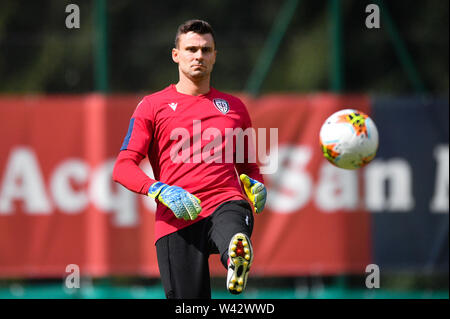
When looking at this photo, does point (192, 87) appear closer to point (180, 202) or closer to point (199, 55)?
point (199, 55)

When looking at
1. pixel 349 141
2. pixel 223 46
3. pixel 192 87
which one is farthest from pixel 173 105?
pixel 223 46

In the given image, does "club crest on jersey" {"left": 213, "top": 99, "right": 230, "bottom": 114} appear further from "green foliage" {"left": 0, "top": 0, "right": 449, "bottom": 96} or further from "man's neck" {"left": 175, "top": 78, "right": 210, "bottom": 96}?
"green foliage" {"left": 0, "top": 0, "right": 449, "bottom": 96}

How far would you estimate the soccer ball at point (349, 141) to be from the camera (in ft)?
22.0

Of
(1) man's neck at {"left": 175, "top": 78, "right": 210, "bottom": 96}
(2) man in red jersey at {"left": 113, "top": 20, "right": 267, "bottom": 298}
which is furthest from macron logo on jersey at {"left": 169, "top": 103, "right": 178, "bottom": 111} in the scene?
(1) man's neck at {"left": 175, "top": 78, "right": 210, "bottom": 96}

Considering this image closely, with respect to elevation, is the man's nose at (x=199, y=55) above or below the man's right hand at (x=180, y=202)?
above

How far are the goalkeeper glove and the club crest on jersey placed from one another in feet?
1.49

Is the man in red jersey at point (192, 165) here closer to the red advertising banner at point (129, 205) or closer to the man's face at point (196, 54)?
the man's face at point (196, 54)

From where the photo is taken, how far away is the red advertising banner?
34.6ft

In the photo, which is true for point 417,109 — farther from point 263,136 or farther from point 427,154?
point 263,136

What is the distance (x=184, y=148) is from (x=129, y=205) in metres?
4.97

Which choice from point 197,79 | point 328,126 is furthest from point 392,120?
point 197,79

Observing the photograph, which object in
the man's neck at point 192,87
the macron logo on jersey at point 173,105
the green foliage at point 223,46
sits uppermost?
the green foliage at point 223,46

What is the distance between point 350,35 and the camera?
47.9ft

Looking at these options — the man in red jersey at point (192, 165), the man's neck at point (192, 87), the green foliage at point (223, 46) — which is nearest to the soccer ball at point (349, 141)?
the man in red jersey at point (192, 165)
